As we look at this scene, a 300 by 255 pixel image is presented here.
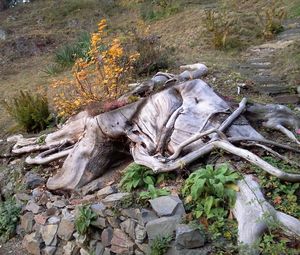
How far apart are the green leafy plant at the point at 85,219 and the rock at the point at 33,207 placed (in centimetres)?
87

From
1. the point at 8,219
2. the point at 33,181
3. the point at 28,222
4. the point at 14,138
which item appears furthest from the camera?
the point at 14,138

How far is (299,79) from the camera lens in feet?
19.9

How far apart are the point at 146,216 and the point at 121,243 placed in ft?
1.28

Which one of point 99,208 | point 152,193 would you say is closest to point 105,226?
point 99,208

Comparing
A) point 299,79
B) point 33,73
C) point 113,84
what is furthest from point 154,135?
point 33,73

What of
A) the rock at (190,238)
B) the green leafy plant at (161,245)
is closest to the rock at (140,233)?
the green leafy plant at (161,245)

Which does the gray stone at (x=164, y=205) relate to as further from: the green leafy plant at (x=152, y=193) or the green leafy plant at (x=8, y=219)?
the green leafy plant at (x=8, y=219)

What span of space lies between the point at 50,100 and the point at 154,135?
147 inches

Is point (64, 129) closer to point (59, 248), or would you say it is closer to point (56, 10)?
point (59, 248)

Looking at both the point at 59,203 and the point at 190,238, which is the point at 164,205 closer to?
the point at 190,238

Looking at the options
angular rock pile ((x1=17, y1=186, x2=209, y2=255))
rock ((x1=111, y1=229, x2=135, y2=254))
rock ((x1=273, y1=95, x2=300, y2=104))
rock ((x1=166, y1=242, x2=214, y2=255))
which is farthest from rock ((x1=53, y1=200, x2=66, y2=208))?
rock ((x1=273, y1=95, x2=300, y2=104))

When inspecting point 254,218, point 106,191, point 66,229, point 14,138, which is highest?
point 254,218

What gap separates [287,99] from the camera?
559 cm

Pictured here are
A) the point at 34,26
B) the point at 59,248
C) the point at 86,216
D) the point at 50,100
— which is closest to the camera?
the point at 86,216
